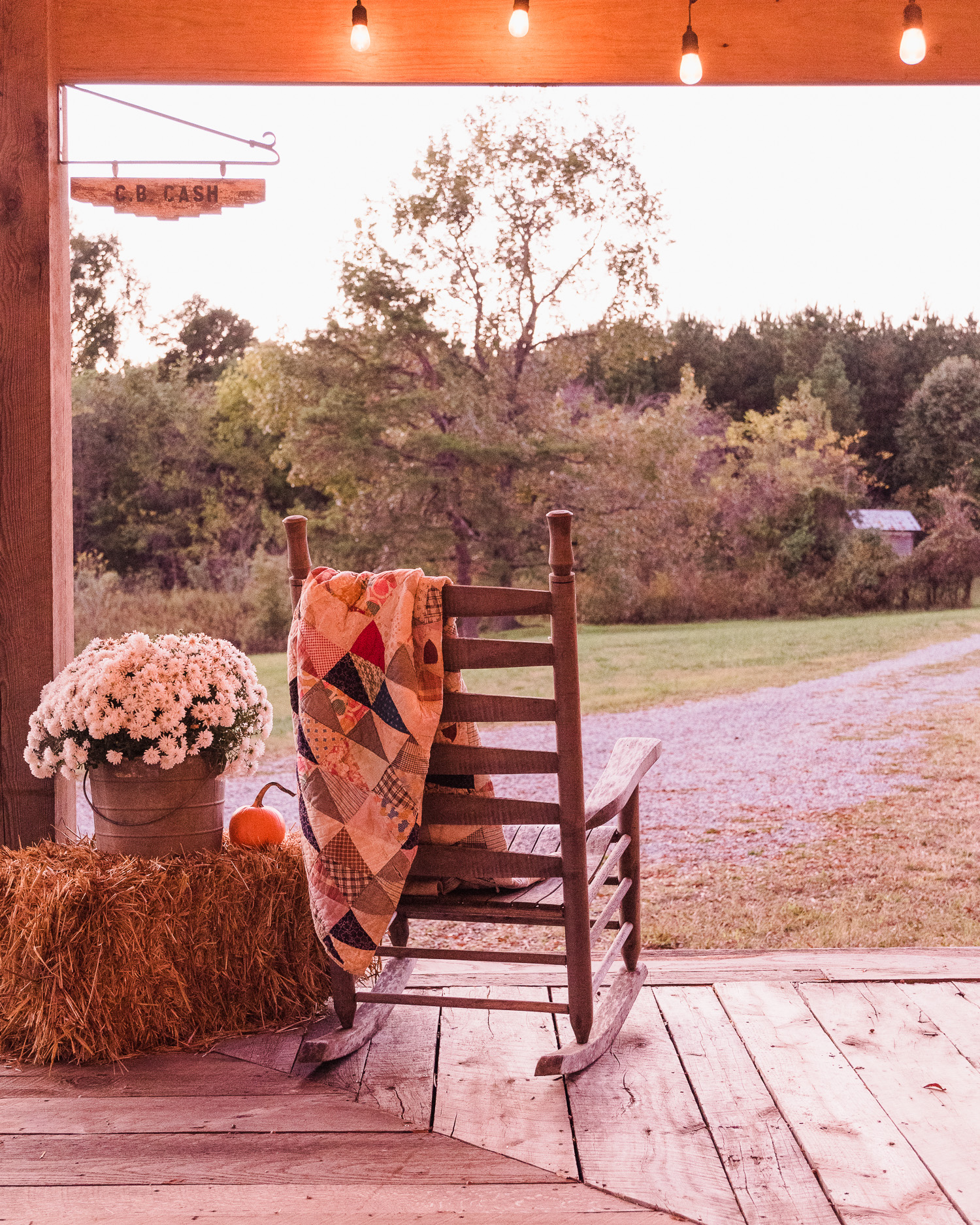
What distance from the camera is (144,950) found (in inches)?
79.6

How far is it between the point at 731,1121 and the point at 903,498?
2815 millimetres

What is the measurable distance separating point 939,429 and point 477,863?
2997mm

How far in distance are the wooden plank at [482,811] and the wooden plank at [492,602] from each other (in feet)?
1.03

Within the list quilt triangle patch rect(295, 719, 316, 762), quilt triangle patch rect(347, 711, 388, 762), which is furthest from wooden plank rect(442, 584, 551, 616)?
quilt triangle patch rect(295, 719, 316, 762)

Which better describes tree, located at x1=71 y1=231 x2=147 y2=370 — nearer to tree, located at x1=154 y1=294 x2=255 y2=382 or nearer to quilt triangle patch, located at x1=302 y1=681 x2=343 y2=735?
tree, located at x1=154 y1=294 x2=255 y2=382

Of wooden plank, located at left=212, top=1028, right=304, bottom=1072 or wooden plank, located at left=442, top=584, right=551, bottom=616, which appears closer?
wooden plank, located at left=442, top=584, right=551, bottom=616

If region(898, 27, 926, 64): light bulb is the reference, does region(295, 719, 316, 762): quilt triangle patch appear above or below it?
below

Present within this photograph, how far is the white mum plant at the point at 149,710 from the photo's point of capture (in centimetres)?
207

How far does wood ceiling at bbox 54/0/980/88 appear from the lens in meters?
2.45

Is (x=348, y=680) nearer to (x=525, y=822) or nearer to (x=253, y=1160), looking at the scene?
(x=525, y=822)

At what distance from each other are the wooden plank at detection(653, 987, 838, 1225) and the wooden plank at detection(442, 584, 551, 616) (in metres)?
0.88

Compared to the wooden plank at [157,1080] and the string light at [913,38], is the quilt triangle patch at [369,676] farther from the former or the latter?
the string light at [913,38]

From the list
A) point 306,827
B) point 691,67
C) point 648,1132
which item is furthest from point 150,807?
point 691,67

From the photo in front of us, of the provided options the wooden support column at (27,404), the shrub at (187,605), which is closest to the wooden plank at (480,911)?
the wooden support column at (27,404)
